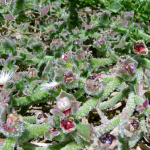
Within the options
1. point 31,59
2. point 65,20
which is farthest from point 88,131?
point 65,20

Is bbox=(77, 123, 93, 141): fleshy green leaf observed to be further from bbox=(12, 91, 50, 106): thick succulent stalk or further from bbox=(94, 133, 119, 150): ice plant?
bbox=(12, 91, 50, 106): thick succulent stalk

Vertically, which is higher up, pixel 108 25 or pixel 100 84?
pixel 108 25

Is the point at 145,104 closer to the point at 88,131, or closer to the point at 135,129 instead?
the point at 135,129

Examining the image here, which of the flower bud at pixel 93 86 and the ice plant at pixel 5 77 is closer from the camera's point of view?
the flower bud at pixel 93 86

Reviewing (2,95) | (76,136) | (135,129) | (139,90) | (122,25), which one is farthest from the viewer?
(122,25)

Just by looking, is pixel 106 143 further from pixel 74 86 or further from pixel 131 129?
pixel 74 86

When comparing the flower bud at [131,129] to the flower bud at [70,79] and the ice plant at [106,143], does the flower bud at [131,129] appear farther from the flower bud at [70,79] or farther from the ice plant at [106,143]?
the flower bud at [70,79]

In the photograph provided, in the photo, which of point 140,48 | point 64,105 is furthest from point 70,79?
point 140,48

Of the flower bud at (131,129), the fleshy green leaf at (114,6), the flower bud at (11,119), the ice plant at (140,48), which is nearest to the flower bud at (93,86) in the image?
the flower bud at (131,129)

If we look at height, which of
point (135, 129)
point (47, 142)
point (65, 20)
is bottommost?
point (47, 142)

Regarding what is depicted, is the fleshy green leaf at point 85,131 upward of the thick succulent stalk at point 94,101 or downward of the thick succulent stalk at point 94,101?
downward

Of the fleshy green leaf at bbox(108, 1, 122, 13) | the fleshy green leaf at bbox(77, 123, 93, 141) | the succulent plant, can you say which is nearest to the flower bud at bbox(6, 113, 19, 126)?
the succulent plant
